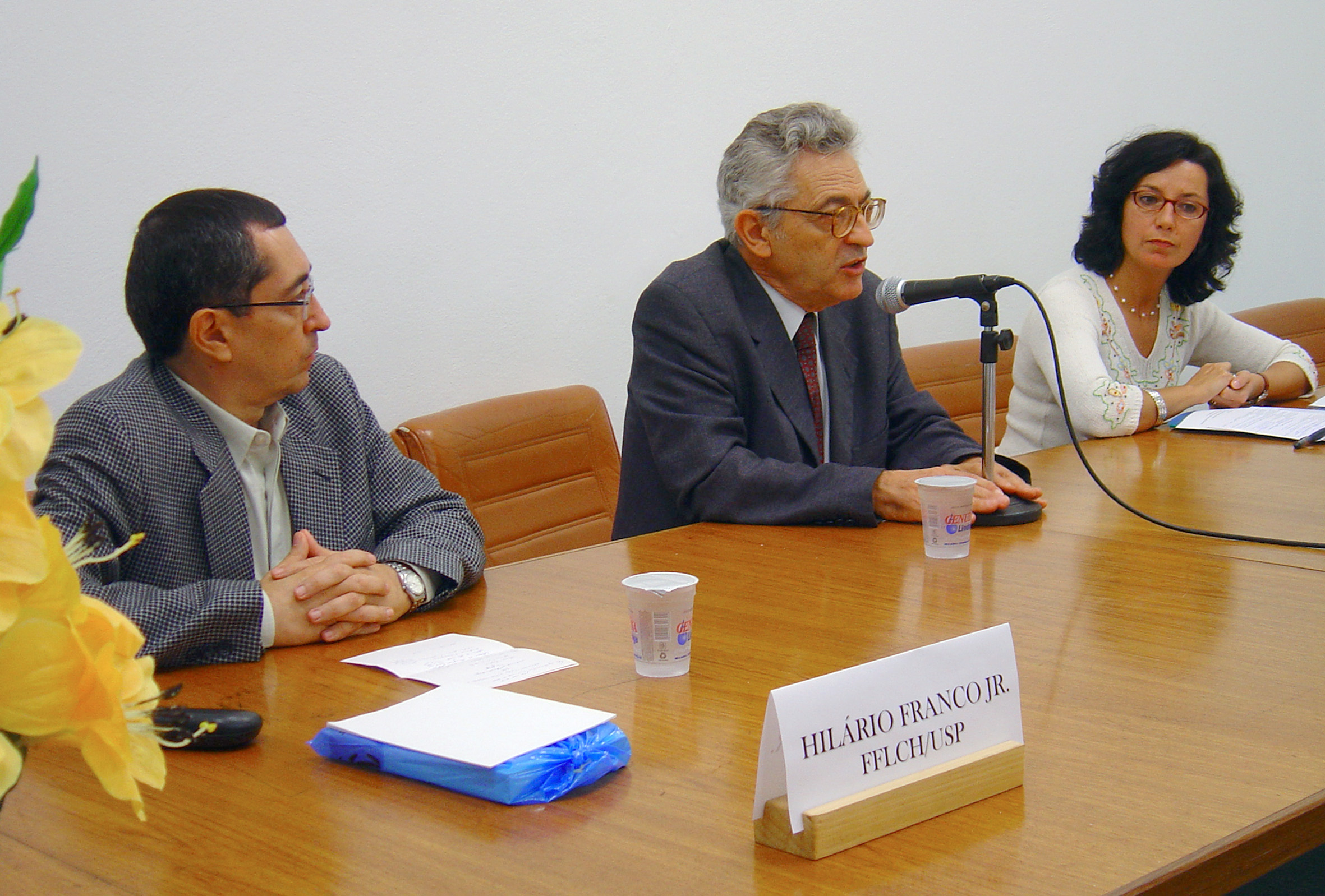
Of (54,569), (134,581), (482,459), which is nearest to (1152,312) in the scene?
(482,459)

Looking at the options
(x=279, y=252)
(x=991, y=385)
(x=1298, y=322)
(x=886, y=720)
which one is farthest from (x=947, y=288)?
(x=1298, y=322)

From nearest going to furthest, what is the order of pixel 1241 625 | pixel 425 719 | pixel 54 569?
pixel 54 569 < pixel 425 719 < pixel 1241 625

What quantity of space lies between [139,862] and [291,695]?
375 millimetres

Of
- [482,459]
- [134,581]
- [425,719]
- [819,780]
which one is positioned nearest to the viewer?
[819,780]

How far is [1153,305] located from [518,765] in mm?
2680

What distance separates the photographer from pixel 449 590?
1604 millimetres

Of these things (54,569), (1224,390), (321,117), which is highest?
(321,117)

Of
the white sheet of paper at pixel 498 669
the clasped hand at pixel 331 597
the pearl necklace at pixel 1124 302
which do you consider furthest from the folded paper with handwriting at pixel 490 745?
the pearl necklace at pixel 1124 302

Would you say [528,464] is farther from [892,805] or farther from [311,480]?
[892,805]

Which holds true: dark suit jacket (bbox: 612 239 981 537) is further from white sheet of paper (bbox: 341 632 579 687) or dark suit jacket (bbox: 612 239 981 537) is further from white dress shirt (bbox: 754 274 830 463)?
white sheet of paper (bbox: 341 632 579 687)

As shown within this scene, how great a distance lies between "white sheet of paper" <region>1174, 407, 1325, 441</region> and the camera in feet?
8.61

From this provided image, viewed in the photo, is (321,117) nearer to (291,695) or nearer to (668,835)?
(291,695)

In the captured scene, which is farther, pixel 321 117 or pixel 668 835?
pixel 321 117

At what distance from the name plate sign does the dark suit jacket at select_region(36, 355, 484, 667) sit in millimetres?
755
